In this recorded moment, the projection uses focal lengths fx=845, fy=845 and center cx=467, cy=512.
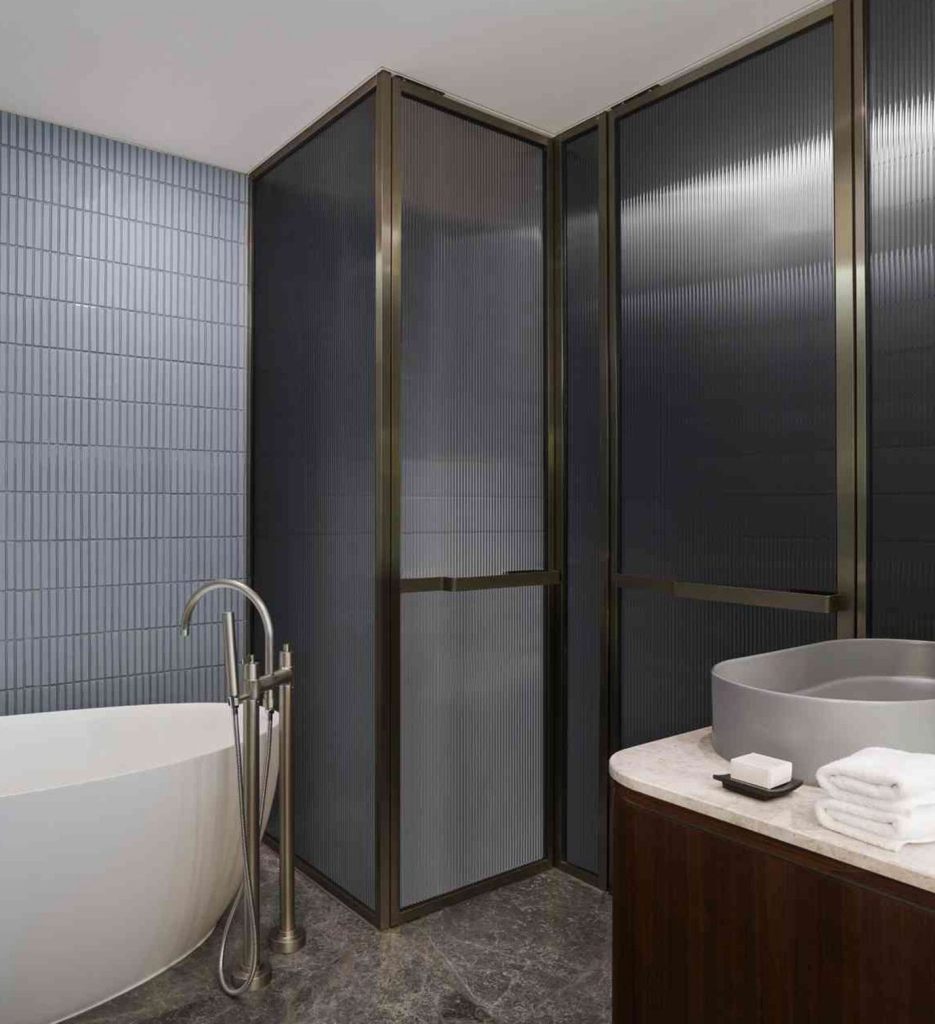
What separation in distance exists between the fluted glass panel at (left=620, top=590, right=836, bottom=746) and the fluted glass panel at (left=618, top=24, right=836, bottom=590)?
9cm

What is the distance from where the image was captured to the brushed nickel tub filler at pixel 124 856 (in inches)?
75.6

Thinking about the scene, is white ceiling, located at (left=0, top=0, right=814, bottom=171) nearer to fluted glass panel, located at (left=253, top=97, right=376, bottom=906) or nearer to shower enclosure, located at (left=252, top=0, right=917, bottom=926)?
shower enclosure, located at (left=252, top=0, right=917, bottom=926)

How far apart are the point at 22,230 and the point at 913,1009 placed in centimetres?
308

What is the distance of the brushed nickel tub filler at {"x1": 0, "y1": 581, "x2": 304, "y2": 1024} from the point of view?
1920 mm

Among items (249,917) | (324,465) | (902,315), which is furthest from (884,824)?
(324,465)

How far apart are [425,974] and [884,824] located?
150cm

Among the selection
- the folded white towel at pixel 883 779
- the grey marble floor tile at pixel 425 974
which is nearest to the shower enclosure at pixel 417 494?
the grey marble floor tile at pixel 425 974

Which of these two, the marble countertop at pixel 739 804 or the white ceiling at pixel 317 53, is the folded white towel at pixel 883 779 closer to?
the marble countertop at pixel 739 804

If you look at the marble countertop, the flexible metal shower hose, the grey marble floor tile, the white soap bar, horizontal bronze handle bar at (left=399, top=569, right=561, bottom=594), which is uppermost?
horizontal bronze handle bar at (left=399, top=569, right=561, bottom=594)

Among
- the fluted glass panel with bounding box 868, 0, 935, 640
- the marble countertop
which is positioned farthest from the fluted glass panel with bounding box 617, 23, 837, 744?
the marble countertop

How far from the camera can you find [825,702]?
1.49m

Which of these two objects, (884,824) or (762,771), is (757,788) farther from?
(884,824)

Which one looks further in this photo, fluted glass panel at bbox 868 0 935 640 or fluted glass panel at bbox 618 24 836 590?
fluted glass panel at bbox 618 24 836 590

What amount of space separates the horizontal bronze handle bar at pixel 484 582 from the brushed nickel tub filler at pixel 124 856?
455 millimetres
